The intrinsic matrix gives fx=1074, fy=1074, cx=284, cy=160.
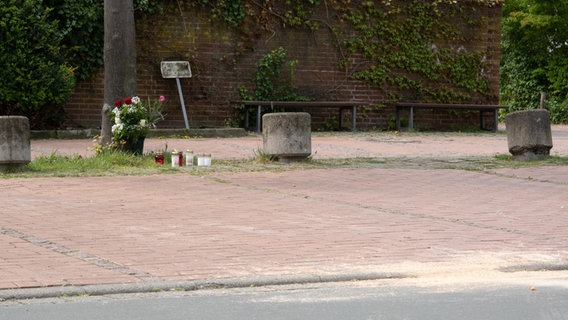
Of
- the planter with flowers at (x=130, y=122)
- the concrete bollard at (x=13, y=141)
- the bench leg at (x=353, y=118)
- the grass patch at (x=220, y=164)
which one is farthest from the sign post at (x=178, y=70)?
the concrete bollard at (x=13, y=141)

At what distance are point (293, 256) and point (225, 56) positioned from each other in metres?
15.4

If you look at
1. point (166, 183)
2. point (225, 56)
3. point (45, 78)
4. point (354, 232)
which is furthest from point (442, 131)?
point (354, 232)

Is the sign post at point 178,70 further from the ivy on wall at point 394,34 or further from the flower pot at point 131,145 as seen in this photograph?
the flower pot at point 131,145

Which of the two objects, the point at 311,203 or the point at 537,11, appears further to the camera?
the point at 537,11

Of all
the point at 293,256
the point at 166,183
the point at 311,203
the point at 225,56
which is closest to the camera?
the point at 293,256

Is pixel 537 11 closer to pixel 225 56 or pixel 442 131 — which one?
pixel 442 131

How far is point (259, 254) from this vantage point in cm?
823

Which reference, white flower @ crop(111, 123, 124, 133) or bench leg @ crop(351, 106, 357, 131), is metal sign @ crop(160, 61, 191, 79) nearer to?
bench leg @ crop(351, 106, 357, 131)

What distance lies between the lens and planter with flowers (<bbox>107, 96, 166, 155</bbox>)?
49.0ft

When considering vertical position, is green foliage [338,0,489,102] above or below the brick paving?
above

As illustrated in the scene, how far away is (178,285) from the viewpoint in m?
7.01


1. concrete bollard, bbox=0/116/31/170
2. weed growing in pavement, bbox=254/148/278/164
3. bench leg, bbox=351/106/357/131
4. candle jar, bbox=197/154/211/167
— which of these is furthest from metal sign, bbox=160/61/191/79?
concrete bollard, bbox=0/116/31/170

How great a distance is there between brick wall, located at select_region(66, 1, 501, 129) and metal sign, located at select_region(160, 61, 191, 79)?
0.96 feet

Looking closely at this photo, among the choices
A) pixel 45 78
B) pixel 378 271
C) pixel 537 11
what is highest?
pixel 537 11
